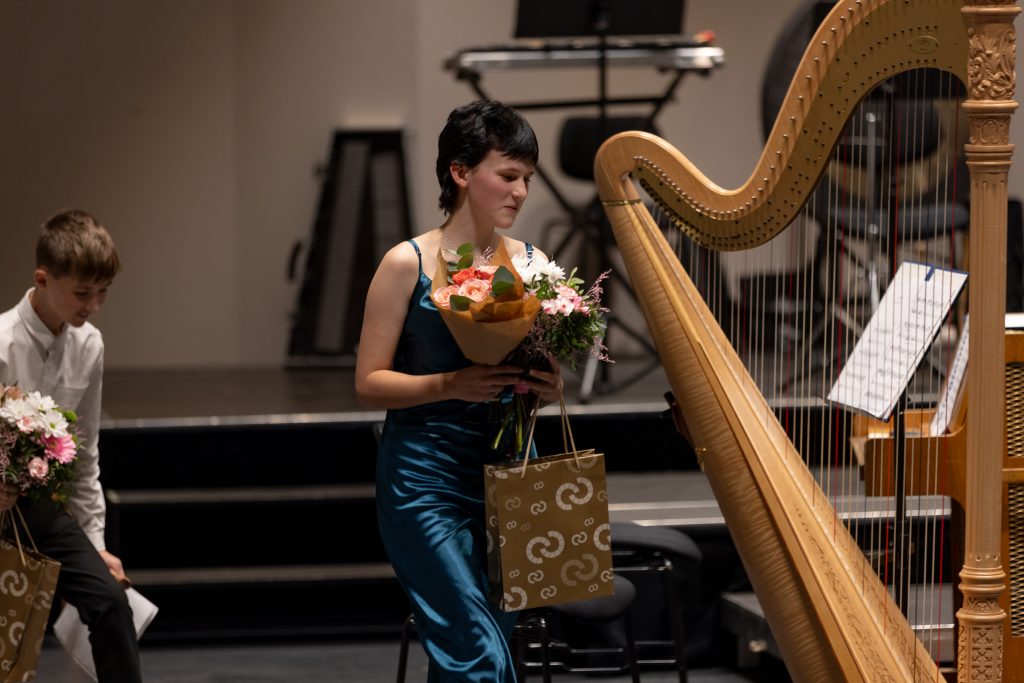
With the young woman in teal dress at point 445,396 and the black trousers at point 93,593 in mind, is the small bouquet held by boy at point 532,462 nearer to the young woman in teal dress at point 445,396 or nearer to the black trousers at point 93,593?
the young woman in teal dress at point 445,396

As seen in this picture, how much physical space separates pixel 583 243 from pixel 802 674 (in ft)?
14.2

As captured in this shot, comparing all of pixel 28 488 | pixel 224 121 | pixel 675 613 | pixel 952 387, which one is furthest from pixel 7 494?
pixel 224 121

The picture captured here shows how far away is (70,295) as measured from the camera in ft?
10.4

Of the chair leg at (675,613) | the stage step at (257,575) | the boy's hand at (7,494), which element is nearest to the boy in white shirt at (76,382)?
the boy's hand at (7,494)

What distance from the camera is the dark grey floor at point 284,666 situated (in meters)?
4.25

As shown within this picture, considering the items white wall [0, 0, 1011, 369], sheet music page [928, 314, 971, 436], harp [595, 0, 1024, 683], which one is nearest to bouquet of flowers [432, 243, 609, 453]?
harp [595, 0, 1024, 683]

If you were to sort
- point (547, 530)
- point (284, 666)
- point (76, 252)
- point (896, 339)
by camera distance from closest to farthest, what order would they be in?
point (547, 530) < point (896, 339) < point (76, 252) < point (284, 666)

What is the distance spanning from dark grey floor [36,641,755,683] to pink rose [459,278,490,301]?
6.91ft

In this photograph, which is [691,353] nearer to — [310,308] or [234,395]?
[234,395]

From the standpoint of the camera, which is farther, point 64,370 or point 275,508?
point 275,508

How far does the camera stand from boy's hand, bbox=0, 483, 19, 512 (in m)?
2.91

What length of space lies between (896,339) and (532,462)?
36.3 inches

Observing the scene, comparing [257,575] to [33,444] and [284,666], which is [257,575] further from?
[33,444]

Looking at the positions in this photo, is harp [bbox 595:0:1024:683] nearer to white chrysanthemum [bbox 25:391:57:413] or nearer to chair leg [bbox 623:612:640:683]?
chair leg [bbox 623:612:640:683]
